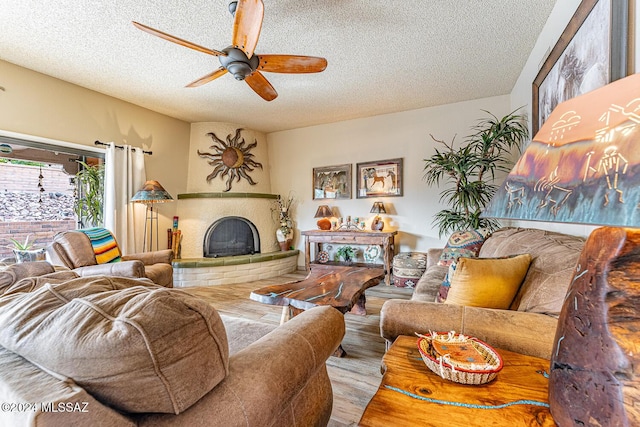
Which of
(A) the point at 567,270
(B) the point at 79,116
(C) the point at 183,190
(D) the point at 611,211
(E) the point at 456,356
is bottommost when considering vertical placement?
(E) the point at 456,356

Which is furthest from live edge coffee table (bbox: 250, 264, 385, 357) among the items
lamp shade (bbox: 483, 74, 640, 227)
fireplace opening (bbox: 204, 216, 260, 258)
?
fireplace opening (bbox: 204, 216, 260, 258)

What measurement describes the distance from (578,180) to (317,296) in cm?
176

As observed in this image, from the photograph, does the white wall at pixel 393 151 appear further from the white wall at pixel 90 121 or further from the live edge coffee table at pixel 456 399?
the live edge coffee table at pixel 456 399

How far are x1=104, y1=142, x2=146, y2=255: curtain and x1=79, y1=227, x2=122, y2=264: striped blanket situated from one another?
65 centimetres

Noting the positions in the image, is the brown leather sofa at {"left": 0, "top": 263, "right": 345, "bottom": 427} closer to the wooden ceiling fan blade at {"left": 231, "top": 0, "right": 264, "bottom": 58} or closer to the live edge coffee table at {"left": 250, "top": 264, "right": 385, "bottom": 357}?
the live edge coffee table at {"left": 250, "top": 264, "right": 385, "bottom": 357}

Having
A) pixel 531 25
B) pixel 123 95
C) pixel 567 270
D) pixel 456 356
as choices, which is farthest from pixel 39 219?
pixel 531 25

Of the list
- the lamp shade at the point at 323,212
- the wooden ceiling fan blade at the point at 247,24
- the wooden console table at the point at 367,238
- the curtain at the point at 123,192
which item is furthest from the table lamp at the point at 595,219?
the curtain at the point at 123,192

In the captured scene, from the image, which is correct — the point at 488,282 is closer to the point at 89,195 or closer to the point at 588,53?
the point at 588,53

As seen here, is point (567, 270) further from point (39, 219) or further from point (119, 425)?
point (39, 219)

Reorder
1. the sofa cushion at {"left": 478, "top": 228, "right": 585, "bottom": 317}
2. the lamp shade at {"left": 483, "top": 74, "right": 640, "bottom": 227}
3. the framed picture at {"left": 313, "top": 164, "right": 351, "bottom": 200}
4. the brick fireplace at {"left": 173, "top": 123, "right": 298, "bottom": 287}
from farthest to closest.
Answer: the framed picture at {"left": 313, "top": 164, "right": 351, "bottom": 200}
the brick fireplace at {"left": 173, "top": 123, "right": 298, "bottom": 287}
the sofa cushion at {"left": 478, "top": 228, "right": 585, "bottom": 317}
the lamp shade at {"left": 483, "top": 74, "right": 640, "bottom": 227}

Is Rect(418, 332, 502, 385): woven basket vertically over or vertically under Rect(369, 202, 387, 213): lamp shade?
under

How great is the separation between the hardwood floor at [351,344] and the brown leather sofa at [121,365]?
985mm

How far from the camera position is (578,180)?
0.44 m

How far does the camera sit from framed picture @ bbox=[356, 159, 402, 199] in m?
4.26
